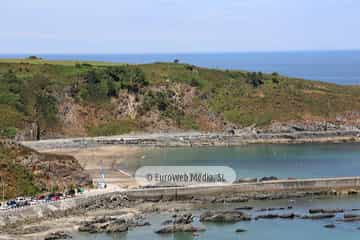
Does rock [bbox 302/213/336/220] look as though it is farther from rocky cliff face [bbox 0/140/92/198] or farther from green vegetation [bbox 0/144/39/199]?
green vegetation [bbox 0/144/39/199]

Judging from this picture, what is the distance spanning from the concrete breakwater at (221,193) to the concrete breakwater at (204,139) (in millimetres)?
32440

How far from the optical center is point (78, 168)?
72.0 meters

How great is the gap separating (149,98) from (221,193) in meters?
49.0

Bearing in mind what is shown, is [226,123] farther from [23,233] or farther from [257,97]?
[23,233]

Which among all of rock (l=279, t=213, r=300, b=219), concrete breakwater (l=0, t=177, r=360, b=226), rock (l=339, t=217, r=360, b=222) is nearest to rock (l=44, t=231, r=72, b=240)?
concrete breakwater (l=0, t=177, r=360, b=226)

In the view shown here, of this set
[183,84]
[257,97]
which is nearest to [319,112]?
[257,97]

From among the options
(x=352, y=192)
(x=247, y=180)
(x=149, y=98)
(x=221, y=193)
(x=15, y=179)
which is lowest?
(x=221, y=193)

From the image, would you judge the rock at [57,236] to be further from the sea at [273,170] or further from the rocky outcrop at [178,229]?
the rocky outcrop at [178,229]

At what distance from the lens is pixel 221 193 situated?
71.2 meters

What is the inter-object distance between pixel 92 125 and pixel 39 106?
313 inches

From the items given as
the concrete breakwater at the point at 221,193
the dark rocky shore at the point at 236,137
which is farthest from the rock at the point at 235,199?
the dark rocky shore at the point at 236,137

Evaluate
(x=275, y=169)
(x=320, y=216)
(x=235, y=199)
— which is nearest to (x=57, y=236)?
(x=235, y=199)

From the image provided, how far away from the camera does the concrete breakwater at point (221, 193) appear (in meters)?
64.7

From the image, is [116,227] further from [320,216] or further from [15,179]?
[320,216]
